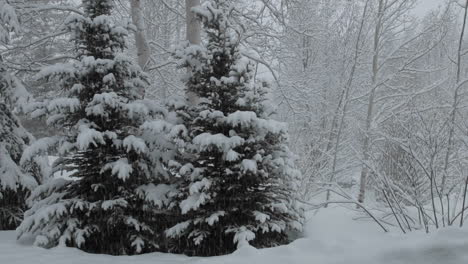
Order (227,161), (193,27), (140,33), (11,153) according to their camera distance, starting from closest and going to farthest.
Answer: (227,161)
(11,153)
(193,27)
(140,33)

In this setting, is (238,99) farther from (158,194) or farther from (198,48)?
(158,194)

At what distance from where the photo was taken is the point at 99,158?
17.6 feet

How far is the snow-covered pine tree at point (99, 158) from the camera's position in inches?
196

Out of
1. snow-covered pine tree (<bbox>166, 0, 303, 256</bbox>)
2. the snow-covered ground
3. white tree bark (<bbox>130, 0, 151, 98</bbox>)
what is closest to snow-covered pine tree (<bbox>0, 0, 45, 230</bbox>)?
the snow-covered ground

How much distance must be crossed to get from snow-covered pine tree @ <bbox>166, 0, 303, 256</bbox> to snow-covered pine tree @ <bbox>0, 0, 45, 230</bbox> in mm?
2765

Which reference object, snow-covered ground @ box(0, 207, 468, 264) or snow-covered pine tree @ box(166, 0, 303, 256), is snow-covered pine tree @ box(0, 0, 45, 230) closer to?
snow-covered ground @ box(0, 207, 468, 264)

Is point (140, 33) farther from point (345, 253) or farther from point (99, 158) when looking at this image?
point (345, 253)

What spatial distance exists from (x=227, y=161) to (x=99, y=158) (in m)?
1.89

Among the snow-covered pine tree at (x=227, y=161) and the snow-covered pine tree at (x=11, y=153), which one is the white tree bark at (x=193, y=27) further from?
the snow-covered pine tree at (x=11, y=153)

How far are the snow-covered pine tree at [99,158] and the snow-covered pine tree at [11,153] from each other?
907 millimetres

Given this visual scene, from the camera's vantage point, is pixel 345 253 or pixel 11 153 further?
pixel 11 153

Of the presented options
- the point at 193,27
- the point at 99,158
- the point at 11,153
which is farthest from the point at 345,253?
the point at 11,153

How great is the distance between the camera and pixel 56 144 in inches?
208

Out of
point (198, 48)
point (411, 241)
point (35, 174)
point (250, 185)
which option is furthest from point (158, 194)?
point (411, 241)
